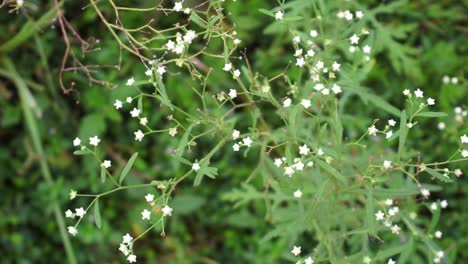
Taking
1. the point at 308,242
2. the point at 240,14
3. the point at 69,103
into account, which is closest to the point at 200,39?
the point at 240,14

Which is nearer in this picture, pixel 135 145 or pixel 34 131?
pixel 34 131

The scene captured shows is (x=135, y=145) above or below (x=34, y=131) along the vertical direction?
below

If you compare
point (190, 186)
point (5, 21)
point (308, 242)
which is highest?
point (5, 21)

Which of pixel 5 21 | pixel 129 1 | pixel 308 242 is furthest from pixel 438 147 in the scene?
pixel 5 21

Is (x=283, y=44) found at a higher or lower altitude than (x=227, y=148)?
higher

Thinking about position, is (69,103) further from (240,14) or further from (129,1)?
(240,14)

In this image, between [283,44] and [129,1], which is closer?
[129,1]

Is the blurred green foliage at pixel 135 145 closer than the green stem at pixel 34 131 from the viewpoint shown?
No

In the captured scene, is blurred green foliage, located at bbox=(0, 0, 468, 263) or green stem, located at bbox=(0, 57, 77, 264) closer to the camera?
green stem, located at bbox=(0, 57, 77, 264)
